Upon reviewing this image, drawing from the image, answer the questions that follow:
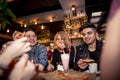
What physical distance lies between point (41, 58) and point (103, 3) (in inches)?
197

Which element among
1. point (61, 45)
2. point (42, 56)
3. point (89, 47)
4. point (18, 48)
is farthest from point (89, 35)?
point (18, 48)

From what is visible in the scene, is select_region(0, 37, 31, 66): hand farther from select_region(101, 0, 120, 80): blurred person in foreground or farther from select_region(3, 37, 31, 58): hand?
select_region(101, 0, 120, 80): blurred person in foreground

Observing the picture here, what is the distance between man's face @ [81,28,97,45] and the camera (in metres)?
3.43

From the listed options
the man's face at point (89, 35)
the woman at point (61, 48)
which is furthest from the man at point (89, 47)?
the woman at point (61, 48)

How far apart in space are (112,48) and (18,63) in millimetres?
222

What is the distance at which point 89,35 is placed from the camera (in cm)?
351

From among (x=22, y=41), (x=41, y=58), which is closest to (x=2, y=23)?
(x=41, y=58)

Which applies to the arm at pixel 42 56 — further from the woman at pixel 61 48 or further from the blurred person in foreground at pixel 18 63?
the blurred person in foreground at pixel 18 63

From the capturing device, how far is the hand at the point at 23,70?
43cm

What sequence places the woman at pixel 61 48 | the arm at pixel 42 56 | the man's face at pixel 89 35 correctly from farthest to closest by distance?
the woman at pixel 61 48 → the man's face at pixel 89 35 → the arm at pixel 42 56

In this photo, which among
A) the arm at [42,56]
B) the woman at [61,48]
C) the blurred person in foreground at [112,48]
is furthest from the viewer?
the woman at [61,48]

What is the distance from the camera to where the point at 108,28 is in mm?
410

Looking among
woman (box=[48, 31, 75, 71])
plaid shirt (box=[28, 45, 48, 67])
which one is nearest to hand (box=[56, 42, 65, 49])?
woman (box=[48, 31, 75, 71])

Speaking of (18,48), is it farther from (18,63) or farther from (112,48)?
(112,48)
